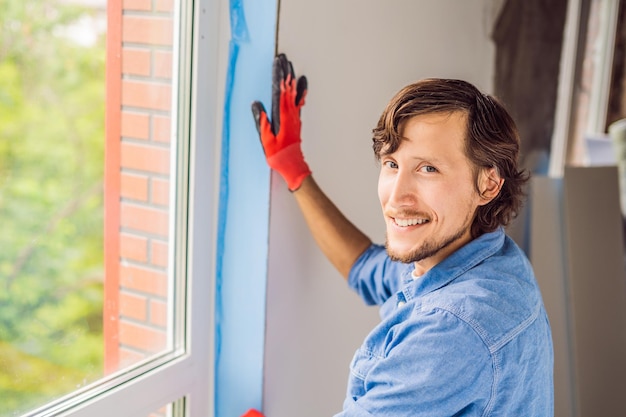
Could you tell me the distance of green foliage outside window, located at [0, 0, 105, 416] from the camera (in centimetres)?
118

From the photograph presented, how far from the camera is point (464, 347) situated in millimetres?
1191

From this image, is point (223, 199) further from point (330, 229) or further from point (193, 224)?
point (330, 229)

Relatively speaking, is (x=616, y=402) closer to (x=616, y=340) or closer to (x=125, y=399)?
(x=616, y=340)

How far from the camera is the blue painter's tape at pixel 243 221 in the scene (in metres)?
1.56

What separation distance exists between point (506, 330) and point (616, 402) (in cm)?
182

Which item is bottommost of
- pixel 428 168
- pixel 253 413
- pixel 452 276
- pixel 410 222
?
pixel 253 413

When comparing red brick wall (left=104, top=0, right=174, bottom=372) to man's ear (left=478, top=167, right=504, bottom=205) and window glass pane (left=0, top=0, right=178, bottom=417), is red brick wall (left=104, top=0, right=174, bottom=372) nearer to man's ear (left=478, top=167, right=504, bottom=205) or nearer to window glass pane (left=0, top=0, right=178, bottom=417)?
window glass pane (left=0, top=0, right=178, bottom=417)

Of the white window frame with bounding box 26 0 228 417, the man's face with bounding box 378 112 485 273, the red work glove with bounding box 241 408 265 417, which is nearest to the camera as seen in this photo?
the man's face with bounding box 378 112 485 273

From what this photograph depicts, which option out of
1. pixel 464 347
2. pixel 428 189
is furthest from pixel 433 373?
pixel 428 189

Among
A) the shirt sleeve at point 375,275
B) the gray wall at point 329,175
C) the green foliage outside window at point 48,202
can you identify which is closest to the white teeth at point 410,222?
the shirt sleeve at point 375,275

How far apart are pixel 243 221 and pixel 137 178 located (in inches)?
11.9

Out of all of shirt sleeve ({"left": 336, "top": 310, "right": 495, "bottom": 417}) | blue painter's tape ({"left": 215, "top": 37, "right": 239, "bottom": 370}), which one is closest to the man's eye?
shirt sleeve ({"left": 336, "top": 310, "right": 495, "bottom": 417})

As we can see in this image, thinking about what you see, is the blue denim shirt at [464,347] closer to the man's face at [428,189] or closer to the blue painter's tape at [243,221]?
the man's face at [428,189]

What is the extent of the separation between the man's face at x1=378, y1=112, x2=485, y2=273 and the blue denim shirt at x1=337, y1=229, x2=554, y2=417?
0.26 feet
